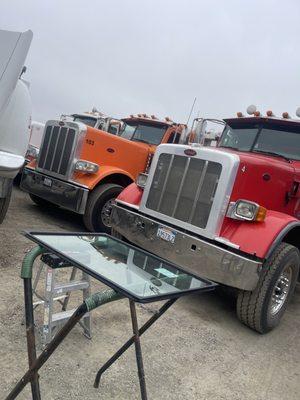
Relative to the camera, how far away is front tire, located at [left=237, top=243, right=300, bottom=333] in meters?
4.30

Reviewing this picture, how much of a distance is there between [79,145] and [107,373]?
468 cm

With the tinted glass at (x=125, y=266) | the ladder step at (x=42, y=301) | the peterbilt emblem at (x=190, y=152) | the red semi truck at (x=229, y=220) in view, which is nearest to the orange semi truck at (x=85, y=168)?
the red semi truck at (x=229, y=220)

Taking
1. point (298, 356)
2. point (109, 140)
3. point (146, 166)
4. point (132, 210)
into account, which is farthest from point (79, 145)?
point (298, 356)

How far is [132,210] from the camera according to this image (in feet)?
17.5

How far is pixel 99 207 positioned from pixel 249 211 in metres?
3.33

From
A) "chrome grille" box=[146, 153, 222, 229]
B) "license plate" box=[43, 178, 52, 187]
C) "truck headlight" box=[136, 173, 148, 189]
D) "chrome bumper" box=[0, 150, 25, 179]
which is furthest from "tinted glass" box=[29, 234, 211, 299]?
"license plate" box=[43, 178, 52, 187]

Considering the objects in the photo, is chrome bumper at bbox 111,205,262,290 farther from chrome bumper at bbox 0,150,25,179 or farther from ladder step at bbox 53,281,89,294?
chrome bumper at bbox 0,150,25,179

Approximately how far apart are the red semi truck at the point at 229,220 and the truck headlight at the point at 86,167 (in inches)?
71.7

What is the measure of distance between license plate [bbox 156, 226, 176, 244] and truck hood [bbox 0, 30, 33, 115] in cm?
239

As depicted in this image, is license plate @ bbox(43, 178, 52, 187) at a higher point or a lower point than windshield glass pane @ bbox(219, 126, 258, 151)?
lower

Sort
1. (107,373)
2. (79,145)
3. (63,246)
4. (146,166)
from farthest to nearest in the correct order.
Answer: (146,166), (79,145), (107,373), (63,246)

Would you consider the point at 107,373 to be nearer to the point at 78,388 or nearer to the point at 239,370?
the point at 78,388

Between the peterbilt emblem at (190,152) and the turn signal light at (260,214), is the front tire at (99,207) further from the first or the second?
the turn signal light at (260,214)

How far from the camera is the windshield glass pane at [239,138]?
5.76 m
